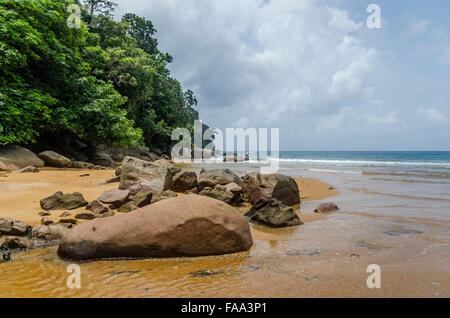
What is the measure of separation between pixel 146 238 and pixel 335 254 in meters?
2.29

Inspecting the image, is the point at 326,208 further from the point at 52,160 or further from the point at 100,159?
the point at 100,159

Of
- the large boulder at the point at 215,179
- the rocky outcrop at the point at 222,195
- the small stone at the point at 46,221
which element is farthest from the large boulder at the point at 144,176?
the small stone at the point at 46,221

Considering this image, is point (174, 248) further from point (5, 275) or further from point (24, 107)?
point (24, 107)

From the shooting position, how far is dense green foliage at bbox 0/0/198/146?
33.4 feet

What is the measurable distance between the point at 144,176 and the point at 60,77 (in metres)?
10.4

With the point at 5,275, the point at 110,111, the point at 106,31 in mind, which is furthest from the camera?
the point at 106,31

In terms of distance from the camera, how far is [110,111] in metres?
14.2

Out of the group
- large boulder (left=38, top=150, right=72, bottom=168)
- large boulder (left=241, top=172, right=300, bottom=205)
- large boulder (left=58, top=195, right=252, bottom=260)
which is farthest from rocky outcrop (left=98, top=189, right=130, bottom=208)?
large boulder (left=38, top=150, right=72, bottom=168)

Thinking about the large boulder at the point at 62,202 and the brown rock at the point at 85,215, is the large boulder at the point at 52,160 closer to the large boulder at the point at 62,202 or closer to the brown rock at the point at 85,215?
the large boulder at the point at 62,202

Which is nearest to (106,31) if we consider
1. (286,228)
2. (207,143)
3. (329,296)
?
(286,228)

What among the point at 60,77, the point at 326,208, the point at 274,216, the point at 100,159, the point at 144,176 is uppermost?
the point at 60,77

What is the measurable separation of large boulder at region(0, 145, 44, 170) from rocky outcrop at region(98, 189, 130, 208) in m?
6.84

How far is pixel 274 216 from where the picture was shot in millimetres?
4703

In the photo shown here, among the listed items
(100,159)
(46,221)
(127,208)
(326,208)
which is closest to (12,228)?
(46,221)
